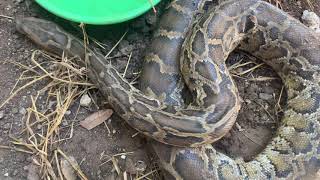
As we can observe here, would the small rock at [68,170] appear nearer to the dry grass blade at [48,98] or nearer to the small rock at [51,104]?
the dry grass blade at [48,98]

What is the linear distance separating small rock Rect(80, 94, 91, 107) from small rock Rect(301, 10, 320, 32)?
7.46ft

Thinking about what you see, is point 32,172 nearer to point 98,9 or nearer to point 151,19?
point 98,9

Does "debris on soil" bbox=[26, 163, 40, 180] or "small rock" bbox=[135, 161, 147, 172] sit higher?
"small rock" bbox=[135, 161, 147, 172]

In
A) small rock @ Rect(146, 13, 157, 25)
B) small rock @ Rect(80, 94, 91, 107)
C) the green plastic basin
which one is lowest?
small rock @ Rect(80, 94, 91, 107)

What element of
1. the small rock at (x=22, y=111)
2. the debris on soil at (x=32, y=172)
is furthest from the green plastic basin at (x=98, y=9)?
the debris on soil at (x=32, y=172)

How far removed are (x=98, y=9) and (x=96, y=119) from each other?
3.26ft

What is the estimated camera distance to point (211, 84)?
4402mm

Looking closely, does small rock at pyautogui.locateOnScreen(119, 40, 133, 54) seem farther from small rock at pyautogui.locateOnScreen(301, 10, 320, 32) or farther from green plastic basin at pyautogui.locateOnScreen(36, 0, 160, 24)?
small rock at pyautogui.locateOnScreen(301, 10, 320, 32)

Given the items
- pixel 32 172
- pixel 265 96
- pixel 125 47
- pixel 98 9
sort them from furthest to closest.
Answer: pixel 125 47 < pixel 265 96 < pixel 98 9 < pixel 32 172

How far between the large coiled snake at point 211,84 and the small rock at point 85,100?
0.67 feet

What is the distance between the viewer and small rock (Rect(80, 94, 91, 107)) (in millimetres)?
4695

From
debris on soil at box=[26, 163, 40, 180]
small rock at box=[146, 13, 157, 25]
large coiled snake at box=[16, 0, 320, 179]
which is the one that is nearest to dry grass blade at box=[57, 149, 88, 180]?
debris on soil at box=[26, 163, 40, 180]

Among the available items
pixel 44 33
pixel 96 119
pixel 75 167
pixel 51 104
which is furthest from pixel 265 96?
pixel 44 33

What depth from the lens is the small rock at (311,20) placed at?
5.09 metres
